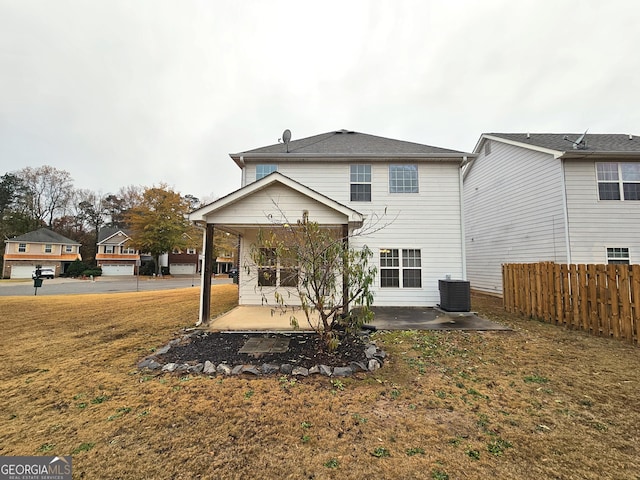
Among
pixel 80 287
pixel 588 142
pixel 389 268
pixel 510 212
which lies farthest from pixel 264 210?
pixel 80 287

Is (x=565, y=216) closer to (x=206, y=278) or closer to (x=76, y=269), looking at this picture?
(x=206, y=278)

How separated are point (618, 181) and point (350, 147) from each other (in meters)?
10.6

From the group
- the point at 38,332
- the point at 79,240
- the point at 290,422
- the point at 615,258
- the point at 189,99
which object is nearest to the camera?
the point at 290,422

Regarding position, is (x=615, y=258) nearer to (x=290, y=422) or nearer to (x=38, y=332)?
(x=290, y=422)

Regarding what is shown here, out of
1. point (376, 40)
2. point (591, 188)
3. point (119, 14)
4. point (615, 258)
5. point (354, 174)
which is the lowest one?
point (615, 258)

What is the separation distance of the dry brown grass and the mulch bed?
58 cm

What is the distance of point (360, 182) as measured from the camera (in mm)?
10750

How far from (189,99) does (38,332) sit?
15324 mm

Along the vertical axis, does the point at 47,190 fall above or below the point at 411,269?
above

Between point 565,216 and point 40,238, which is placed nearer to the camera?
point 565,216

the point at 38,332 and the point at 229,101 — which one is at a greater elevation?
the point at 229,101

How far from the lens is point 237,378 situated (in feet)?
14.0

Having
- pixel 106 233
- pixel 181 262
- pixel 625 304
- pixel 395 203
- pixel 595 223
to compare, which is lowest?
pixel 625 304

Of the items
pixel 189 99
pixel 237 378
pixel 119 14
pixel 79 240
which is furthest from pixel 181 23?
pixel 79 240
